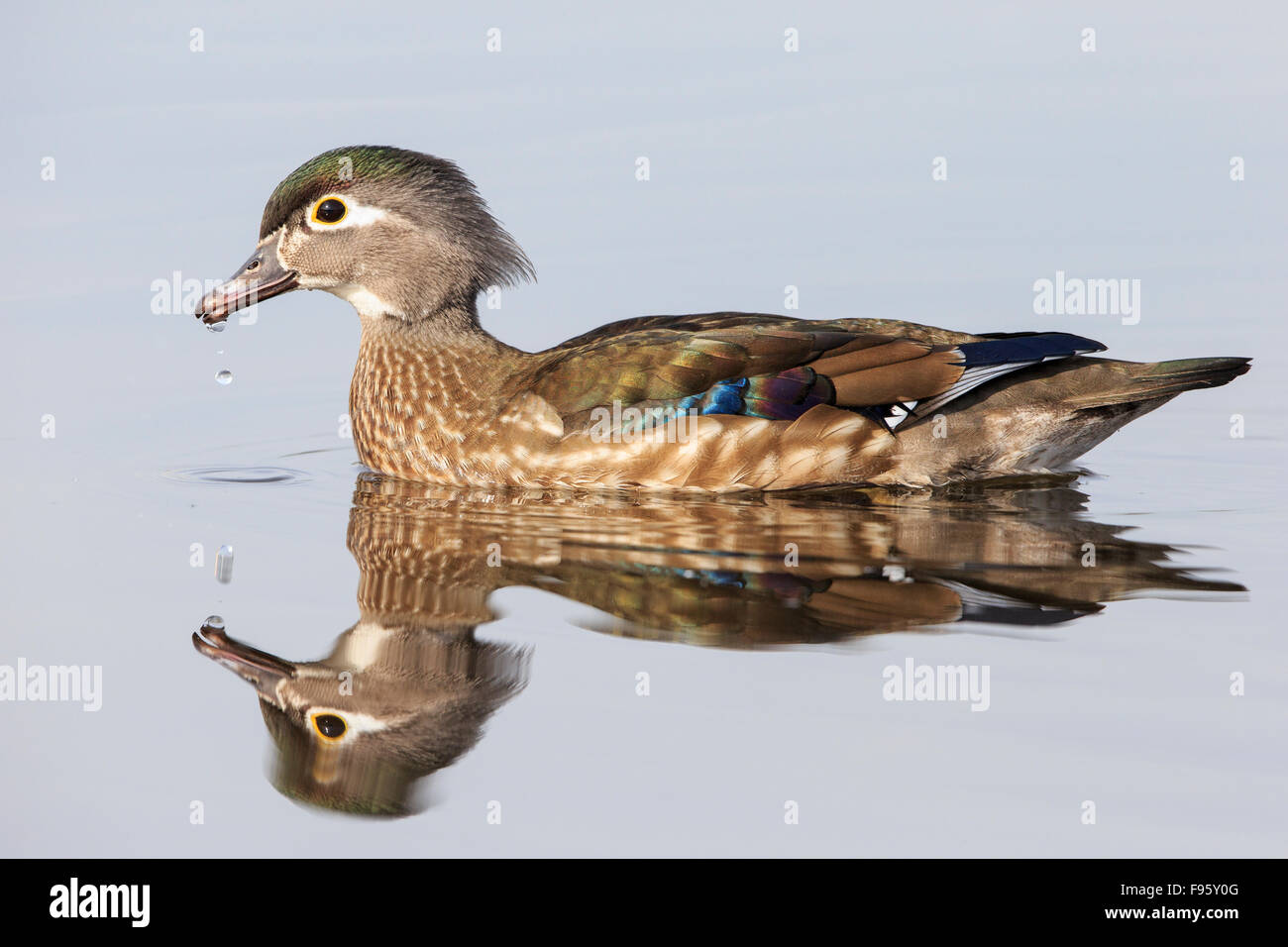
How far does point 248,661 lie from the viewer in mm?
7656

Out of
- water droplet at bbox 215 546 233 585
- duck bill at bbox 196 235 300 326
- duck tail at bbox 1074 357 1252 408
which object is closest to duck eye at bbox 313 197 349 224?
duck bill at bbox 196 235 300 326

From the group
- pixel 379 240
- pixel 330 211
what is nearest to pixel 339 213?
pixel 330 211

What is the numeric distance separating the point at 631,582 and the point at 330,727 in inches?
67.3

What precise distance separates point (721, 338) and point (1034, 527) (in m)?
2.00

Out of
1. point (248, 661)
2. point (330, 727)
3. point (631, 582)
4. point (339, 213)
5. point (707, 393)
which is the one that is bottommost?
point (330, 727)

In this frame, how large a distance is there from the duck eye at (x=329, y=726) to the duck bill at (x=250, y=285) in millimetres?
4128

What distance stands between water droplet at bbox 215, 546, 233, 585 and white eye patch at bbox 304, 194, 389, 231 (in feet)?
7.96

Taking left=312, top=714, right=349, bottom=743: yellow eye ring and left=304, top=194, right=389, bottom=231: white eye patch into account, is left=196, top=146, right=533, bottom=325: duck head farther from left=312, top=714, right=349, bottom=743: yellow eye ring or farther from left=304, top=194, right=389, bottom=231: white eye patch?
left=312, top=714, right=349, bottom=743: yellow eye ring

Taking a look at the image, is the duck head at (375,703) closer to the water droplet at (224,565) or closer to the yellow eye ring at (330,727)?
the yellow eye ring at (330,727)

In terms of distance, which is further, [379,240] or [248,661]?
[379,240]

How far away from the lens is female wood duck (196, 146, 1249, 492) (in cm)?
992

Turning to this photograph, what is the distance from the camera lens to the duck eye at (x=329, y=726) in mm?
7215

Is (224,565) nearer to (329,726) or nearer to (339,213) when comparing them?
(329,726)

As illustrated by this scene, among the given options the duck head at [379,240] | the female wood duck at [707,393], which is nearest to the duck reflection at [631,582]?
the female wood duck at [707,393]
